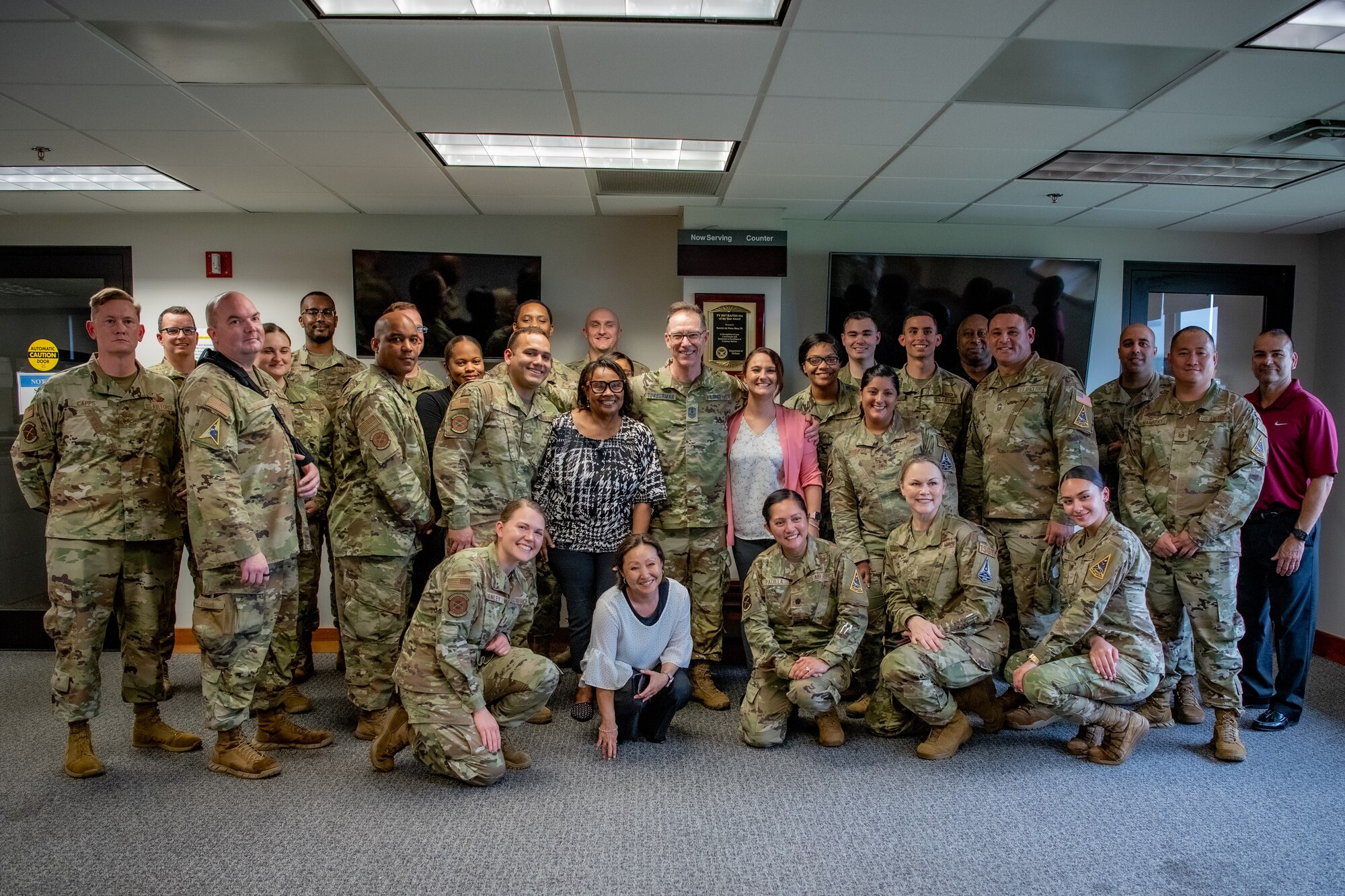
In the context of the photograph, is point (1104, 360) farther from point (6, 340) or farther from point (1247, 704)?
point (6, 340)

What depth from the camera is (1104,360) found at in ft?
17.0

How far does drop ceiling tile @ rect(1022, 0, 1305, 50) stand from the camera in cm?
226

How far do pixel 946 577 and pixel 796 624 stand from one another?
0.65m

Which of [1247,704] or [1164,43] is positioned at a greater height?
[1164,43]

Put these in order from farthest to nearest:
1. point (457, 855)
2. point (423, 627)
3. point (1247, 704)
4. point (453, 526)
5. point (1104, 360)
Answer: point (1104, 360)
point (1247, 704)
point (453, 526)
point (423, 627)
point (457, 855)

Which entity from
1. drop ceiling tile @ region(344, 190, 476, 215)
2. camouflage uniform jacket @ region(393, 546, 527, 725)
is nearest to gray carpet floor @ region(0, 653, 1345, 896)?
camouflage uniform jacket @ region(393, 546, 527, 725)

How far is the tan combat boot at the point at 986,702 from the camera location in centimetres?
338

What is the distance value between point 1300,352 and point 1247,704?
277 centimetres

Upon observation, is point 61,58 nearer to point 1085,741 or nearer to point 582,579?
point 582,579

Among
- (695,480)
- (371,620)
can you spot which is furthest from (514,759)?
(695,480)

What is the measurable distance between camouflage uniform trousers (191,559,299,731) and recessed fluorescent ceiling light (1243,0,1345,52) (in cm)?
369

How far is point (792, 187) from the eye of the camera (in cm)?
424

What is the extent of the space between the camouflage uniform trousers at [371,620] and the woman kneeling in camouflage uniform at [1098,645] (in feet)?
8.10

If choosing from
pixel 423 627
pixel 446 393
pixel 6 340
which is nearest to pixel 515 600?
pixel 423 627
